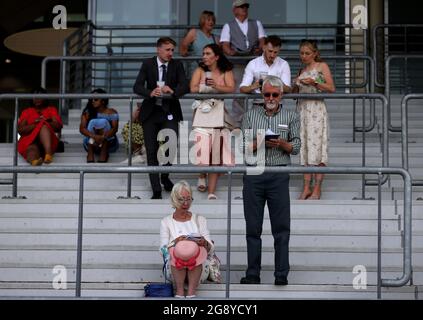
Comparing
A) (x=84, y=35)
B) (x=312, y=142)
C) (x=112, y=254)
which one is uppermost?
(x=84, y=35)

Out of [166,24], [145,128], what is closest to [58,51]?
[166,24]

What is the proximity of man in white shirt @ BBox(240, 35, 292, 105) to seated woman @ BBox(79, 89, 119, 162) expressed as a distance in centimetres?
165

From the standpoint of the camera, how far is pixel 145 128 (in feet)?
32.6

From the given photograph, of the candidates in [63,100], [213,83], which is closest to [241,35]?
[213,83]

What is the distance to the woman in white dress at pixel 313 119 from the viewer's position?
9.79m

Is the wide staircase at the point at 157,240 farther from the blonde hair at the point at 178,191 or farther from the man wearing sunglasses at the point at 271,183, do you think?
the blonde hair at the point at 178,191

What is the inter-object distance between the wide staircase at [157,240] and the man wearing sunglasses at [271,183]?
0.24 metres

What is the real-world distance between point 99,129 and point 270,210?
3372 mm

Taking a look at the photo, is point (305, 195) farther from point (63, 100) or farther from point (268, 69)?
point (63, 100)

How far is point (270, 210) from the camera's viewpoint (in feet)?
26.7

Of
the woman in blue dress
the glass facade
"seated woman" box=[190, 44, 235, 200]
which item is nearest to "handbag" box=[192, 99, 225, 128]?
"seated woman" box=[190, 44, 235, 200]

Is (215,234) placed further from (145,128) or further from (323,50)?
(323,50)

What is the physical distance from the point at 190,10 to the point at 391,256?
760 cm

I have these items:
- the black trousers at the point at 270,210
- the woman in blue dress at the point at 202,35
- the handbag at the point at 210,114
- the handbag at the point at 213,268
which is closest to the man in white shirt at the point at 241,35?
the woman in blue dress at the point at 202,35
